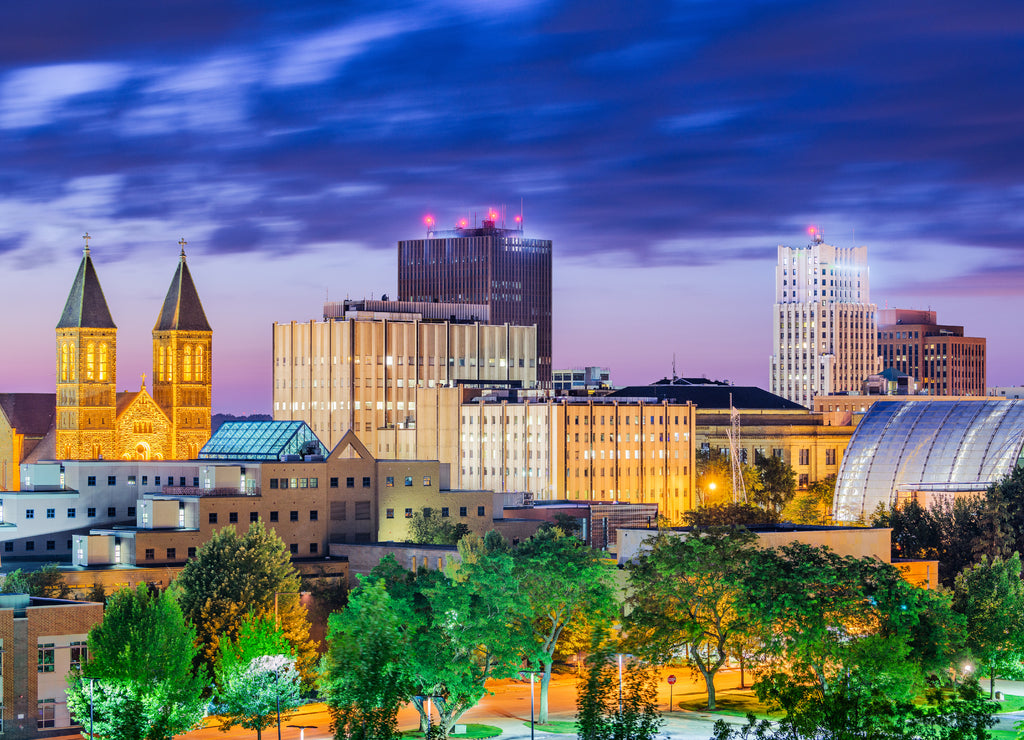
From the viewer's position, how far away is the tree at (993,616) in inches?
5522

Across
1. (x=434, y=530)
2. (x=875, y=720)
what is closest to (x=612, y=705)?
(x=875, y=720)

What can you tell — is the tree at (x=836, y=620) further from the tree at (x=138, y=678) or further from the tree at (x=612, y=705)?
the tree at (x=138, y=678)

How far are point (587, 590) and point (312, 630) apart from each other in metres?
42.7

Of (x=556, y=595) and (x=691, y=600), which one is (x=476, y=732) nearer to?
(x=556, y=595)

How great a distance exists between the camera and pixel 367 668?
113250 mm

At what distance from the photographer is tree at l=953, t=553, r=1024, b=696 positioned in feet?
460

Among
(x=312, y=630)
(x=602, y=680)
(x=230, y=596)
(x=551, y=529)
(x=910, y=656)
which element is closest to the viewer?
(x=602, y=680)

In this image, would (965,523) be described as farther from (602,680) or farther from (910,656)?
(602,680)

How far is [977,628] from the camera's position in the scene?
143 m

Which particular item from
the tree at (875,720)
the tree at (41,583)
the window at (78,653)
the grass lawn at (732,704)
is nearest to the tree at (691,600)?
the grass lawn at (732,704)

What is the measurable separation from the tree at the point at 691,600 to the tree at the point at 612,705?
7.87 metres

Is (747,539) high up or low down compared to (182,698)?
up

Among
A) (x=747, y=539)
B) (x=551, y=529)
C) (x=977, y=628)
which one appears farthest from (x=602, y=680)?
(x=551, y=529)

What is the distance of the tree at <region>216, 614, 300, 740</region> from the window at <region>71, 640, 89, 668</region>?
361 inches
